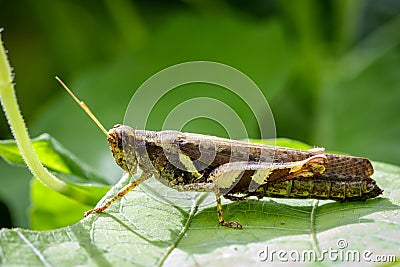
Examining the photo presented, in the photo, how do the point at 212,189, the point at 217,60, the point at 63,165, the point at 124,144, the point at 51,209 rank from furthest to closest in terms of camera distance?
1. the point at 217,60
2. the point at 51,209
3. the point at 63,165
4. the point at 124,144
5. the point at 212,189

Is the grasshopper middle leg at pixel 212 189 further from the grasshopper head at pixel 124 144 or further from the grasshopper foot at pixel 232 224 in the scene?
the grasshopper head at pixel 124 144

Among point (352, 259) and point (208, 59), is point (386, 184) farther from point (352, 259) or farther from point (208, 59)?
point (208, 59)

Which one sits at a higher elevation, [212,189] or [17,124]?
[17,124]

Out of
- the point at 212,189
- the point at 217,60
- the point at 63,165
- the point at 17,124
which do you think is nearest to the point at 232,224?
the point at 212,189

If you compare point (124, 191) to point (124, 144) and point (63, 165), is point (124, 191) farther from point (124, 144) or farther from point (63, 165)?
point (63, 165)

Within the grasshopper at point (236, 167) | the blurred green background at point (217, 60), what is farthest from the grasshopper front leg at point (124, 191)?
the blurred green background at point (217, 60)

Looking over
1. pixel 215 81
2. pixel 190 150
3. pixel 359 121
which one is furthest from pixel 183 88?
pixel 190 150
